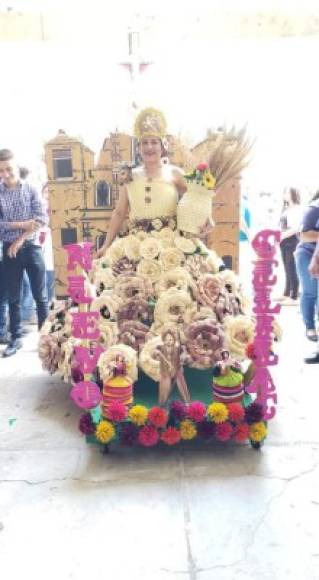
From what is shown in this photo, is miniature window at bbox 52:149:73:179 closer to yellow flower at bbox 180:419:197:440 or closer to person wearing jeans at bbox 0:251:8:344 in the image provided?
person wearing jeans at bbox 0:251:8:344

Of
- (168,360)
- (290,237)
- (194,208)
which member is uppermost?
(194,208)

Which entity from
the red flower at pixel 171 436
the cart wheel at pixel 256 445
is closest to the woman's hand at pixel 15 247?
the red flower at pixel 171 436

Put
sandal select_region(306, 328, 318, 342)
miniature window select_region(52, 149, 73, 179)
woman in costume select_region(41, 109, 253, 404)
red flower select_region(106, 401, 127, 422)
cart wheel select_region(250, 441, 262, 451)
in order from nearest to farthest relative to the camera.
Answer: red flower select_region(106, 401, 127, 422), cart wheel select_region(250, 441, 262, 451), woman in costume select_region(41, 109, 253, 404), sandal select_region(306, 328, 318, 342), miniature window select_region(52, 149, 73, 179)

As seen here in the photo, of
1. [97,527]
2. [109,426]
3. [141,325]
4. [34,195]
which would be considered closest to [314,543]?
[97,527]

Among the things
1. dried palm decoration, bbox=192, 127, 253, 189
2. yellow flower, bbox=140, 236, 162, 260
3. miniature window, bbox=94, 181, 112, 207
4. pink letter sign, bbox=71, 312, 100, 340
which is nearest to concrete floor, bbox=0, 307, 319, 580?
pink letter sign, bbox=71, 312, 100, 340

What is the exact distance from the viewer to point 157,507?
192cm

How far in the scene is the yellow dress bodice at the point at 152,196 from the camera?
290cm

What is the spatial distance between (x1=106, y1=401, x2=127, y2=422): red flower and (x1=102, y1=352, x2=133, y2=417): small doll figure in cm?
4

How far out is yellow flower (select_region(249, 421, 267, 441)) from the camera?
2.27 m

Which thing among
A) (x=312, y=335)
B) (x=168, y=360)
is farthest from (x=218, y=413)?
(x=312, y=335)

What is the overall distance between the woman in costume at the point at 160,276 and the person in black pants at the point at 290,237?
88.9 inches

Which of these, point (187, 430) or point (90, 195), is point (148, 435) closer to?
point (187, 430)

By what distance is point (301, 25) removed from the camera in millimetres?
4730

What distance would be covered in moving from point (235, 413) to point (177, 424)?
26 cm
